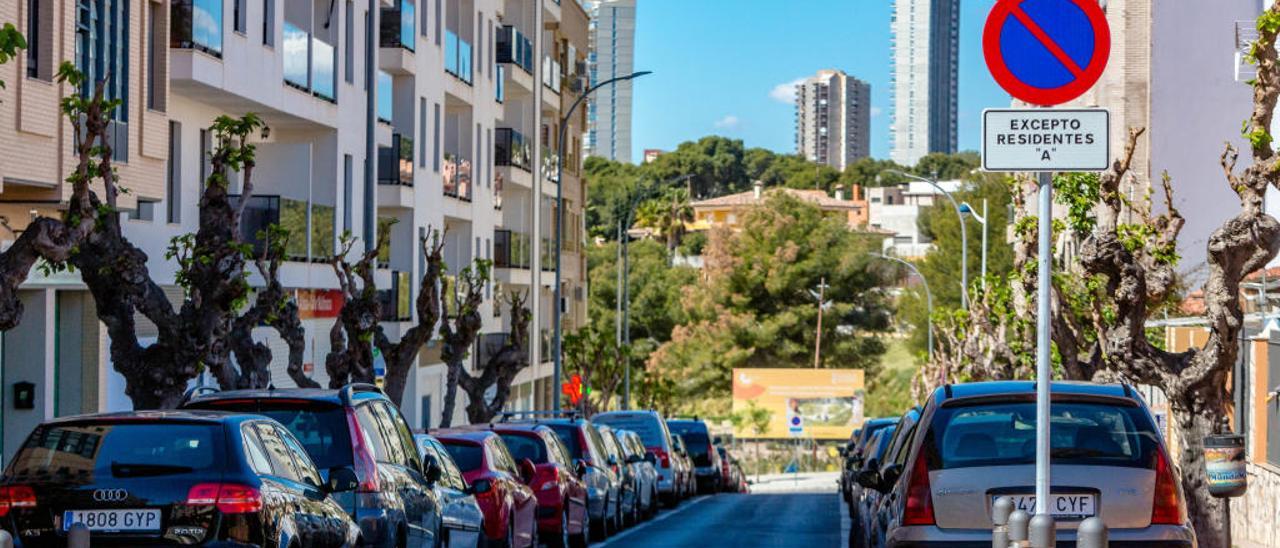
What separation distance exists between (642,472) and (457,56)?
62.5 ft

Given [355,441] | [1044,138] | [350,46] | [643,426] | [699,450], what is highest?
[350,46]

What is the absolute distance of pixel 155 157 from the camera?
23.3 meters

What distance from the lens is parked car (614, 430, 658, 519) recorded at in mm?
29797

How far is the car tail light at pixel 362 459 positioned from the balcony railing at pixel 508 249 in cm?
3985

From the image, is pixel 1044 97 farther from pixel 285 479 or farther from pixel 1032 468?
pixel 285 479

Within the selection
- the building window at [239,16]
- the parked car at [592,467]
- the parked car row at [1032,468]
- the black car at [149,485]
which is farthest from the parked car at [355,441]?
the building window at [239,16]

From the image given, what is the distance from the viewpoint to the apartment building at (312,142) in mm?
21688

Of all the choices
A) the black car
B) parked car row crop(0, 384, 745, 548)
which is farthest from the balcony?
the black car

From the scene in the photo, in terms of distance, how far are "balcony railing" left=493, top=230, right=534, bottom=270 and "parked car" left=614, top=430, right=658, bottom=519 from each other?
20.3 metres

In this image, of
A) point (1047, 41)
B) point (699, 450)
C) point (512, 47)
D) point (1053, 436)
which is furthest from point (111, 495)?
point (512, 47)

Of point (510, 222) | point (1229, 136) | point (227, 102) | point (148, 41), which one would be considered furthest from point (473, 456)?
point (510, 222)

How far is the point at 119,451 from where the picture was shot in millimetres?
10734

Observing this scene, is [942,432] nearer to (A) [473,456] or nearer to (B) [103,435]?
(B) [103,435]

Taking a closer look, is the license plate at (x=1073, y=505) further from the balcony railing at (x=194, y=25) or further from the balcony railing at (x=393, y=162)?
the balcony railing at (x=393, y=162)
